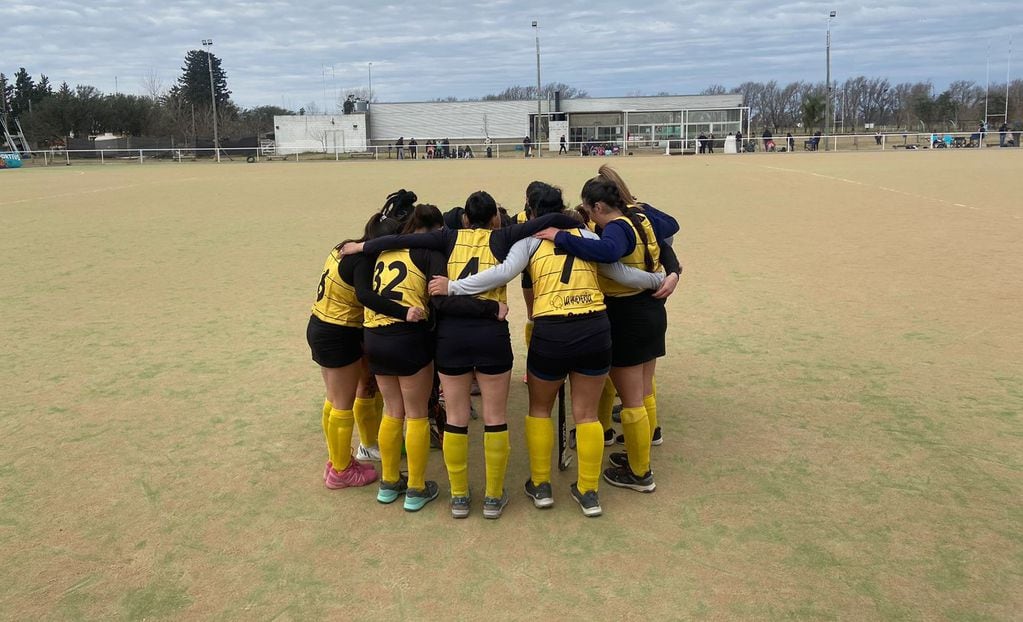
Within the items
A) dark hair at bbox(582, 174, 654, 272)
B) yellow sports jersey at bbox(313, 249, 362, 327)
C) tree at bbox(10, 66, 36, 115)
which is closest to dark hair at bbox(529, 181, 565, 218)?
dark hair at bbox(582, 174, 654, 272)

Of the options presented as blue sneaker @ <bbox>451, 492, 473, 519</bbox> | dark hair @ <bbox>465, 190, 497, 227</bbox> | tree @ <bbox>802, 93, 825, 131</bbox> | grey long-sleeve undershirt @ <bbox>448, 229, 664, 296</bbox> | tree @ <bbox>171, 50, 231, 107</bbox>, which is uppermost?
tree @ <bbox>171, 50, 231, 107</bbox>

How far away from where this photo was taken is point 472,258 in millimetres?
4117

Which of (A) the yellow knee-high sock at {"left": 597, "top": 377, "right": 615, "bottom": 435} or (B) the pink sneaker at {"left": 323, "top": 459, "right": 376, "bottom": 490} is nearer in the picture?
(B) the pink sneaker at {"left": 323, "top": 459, "right": 376, "bottom": 490}

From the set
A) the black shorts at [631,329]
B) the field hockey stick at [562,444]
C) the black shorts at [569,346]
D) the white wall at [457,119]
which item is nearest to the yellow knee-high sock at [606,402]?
the field hockey stick at [562,444]

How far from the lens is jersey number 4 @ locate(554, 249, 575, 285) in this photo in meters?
4.05

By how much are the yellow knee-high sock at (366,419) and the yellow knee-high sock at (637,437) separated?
1.64 m

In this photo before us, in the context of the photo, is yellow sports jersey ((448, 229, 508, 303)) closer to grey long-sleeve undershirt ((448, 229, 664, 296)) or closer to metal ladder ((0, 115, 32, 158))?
grey long-sleeve undershirt ((448, 229, 664, 296))

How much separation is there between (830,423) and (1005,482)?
120 centimetres

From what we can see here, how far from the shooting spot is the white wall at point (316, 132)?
6875 cm

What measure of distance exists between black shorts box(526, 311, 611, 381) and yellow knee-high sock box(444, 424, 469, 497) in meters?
0.56

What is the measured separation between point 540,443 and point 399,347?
38.9 inches

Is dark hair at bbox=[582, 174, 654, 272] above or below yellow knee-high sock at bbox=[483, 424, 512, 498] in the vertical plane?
above

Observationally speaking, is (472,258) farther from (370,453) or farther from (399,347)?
(370,453)

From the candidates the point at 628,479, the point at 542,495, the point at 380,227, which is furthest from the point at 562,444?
the point at 380,227
